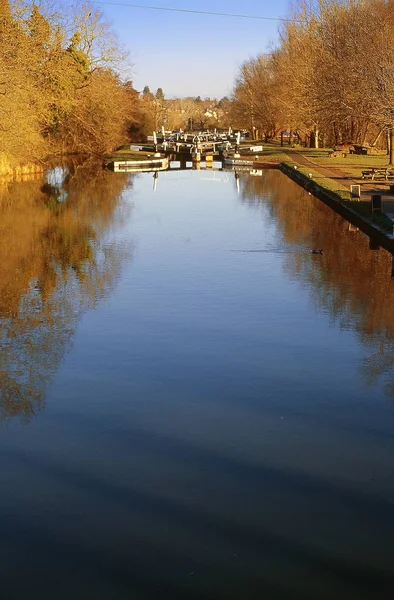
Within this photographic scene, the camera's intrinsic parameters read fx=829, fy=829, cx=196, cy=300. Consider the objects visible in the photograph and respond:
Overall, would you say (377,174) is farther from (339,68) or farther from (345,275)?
(345,275)

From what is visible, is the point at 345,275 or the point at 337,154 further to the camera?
the point at 337,154

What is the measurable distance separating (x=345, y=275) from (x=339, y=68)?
31.1 meters

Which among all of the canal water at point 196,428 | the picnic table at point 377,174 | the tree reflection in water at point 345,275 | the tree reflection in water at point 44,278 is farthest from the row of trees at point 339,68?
the canal water at point 196,428

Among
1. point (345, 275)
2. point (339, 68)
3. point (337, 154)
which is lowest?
point (345, 275)

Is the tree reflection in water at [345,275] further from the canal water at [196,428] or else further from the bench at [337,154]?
the bench at [337,154]

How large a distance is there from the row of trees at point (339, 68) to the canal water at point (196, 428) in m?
22.5

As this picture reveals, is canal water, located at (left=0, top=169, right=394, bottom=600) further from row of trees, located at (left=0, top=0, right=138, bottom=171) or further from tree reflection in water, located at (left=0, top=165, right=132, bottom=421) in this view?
row of trees, located at (left=0, top=0, right=138, bottom=171)

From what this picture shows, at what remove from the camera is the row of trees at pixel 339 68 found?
38781 mm

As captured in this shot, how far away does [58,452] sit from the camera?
7332 mm

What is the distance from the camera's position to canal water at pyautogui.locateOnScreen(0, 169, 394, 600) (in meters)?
5.51

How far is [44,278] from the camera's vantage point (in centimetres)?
1501

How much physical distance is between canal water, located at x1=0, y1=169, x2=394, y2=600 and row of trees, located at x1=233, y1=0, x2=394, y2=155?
73.9 ft

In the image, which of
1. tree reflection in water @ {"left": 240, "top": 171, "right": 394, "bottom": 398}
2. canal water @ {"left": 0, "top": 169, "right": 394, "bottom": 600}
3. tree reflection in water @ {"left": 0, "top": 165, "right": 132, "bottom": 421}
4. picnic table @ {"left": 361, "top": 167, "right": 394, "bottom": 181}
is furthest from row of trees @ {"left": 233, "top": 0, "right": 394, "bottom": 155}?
canal water @ {"left": 0, "top": 169, "right": 394, "bottom": 600}

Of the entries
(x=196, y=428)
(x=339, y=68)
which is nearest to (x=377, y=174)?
(x=339, y=68)
